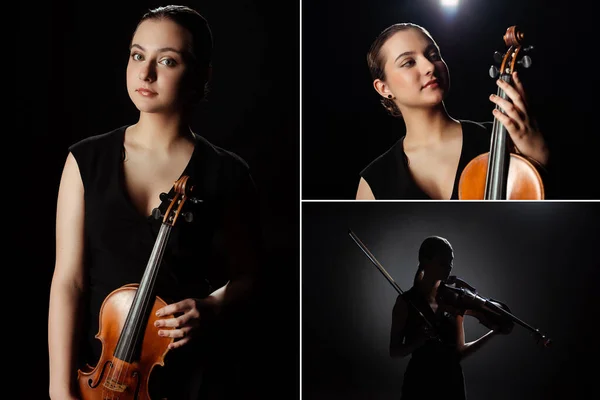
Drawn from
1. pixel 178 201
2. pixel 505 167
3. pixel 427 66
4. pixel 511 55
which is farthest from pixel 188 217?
pixel 511 55

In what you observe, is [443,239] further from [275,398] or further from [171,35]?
[171,35]

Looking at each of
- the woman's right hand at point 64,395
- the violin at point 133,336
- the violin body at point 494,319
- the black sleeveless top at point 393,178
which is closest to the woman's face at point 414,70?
the black sleeveless top at point 393,178

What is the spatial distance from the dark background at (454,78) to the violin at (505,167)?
0.05m

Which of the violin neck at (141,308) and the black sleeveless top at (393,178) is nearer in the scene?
the violin neck at (141,308)

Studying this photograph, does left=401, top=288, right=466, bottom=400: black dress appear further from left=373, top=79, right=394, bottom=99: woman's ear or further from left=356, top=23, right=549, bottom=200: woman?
left=373, top=79, right=394, bottom=99: woman's ear

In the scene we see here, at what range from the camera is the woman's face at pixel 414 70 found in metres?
2.39

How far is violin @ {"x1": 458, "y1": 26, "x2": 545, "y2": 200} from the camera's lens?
2336mm

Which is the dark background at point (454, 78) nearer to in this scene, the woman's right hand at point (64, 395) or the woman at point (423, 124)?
the woman at point (423, 124)

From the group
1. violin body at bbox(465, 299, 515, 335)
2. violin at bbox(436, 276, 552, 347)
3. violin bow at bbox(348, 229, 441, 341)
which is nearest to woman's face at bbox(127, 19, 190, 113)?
violin bow at bbox(348, 229, 441, 341)

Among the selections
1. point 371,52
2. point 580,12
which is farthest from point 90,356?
point 580,12

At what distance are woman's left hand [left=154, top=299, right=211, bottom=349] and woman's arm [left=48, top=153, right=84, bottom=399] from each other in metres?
0.31

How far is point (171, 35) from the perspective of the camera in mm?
2334

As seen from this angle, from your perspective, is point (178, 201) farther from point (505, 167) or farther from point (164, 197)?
point (505, 167)

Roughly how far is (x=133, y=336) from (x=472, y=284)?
1148 millimetres
